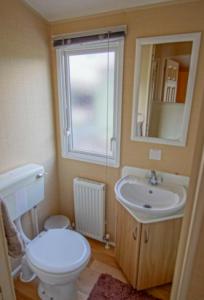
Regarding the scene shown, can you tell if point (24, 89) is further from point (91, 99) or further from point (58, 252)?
point (58, 252)

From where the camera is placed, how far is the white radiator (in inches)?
73.4

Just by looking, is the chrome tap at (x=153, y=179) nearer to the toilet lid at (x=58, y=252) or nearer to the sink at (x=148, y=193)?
the sink at (x=148, y=193)

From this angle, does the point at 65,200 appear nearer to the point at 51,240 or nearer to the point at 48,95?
the point at 51,240

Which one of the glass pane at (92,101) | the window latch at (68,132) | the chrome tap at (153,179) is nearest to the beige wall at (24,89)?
the window latch at (68,132)

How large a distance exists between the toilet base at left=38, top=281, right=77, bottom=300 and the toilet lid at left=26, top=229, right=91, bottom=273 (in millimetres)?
235

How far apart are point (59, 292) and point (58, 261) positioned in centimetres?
31

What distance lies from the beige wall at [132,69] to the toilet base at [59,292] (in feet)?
2.21

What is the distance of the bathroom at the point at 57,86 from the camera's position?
1359mm

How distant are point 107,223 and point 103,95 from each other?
4.19 feet

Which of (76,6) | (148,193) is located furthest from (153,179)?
(76,6)

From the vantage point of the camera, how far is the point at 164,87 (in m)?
1.50

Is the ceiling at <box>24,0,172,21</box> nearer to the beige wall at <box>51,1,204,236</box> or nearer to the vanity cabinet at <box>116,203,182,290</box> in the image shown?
the beige wall at <box>51,1,204,236</box>

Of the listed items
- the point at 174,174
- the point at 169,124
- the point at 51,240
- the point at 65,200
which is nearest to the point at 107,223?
the point at 65,200

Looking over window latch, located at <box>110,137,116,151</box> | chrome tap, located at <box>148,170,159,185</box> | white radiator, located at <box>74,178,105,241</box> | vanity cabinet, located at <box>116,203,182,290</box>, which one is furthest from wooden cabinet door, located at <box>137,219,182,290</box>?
window latch, located at <box>110,137,116,151</box>
